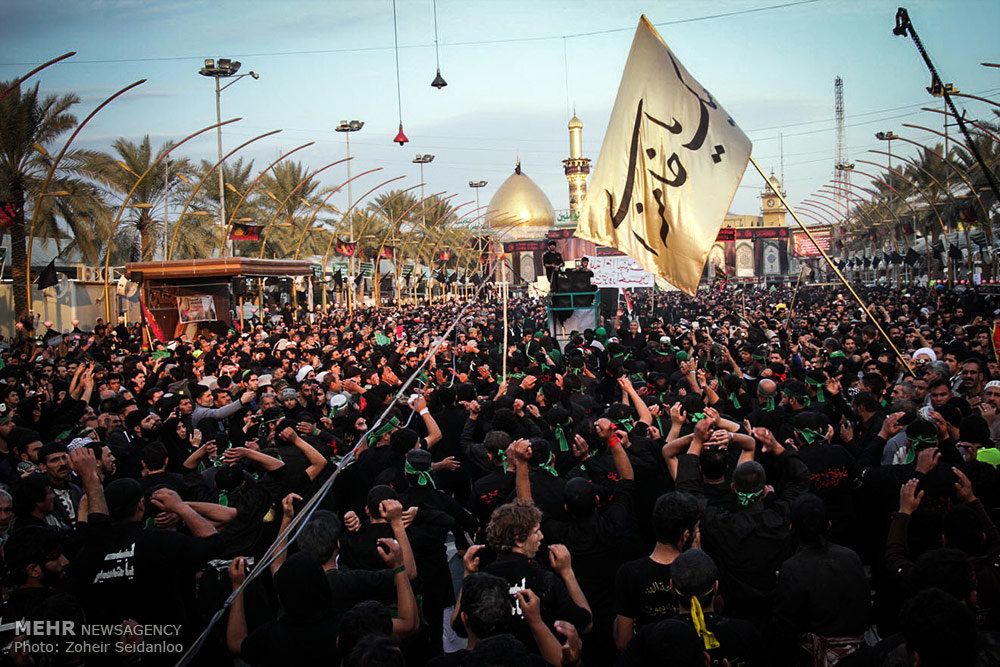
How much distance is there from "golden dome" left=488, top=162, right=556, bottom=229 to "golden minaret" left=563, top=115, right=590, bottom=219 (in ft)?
36.3

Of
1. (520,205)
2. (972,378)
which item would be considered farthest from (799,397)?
→ (520,205)

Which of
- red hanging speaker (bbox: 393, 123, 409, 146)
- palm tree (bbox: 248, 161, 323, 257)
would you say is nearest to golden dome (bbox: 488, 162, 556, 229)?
palm tree (bbox: 248, 161, 323, 257)

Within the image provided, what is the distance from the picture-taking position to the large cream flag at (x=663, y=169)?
265 inches

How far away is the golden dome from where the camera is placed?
301 feet

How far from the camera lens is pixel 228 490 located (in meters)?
5.08

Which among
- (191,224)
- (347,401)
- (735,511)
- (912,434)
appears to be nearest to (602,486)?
(735,511)

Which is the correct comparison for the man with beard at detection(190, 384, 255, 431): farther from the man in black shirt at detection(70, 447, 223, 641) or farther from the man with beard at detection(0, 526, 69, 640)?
the man with beard at detection(0, 526, 69, 640)

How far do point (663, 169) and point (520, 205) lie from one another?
8613 cm

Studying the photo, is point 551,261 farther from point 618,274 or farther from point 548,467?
point 548,467

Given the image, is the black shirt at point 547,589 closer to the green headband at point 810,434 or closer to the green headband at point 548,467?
the green headband at point 548,467

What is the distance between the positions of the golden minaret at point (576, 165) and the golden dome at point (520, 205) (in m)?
11.1

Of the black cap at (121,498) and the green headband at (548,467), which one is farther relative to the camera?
the green headband at (548,467)

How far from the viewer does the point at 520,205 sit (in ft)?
303

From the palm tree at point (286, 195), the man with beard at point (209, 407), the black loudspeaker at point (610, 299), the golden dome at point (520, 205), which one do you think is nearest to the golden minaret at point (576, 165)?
the golden dome at point (520, 205)
